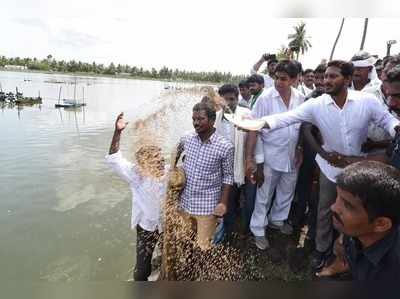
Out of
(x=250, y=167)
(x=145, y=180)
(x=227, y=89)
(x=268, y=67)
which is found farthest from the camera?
(x=268, y=67)

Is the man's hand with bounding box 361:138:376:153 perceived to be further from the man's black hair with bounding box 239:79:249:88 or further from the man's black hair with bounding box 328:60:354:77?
the man's black hair with bounding box 239:79:249:88

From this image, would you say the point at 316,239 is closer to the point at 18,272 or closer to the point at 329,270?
the point at 329,270

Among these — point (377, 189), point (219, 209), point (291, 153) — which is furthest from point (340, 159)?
point (377, 189)

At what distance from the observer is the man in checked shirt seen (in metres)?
2.89

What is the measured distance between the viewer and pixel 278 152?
131 inches

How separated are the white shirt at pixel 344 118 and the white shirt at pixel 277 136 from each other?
0.43m

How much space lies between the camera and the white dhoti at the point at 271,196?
11.3ft

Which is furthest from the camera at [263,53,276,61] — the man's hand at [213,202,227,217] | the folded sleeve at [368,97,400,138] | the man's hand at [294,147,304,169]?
the man's hand at [213,202,227,217]

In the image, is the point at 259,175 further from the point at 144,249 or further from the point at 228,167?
the point at 144,249

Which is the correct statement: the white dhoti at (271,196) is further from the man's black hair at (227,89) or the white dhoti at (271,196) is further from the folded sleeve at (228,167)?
the man's black hair at (227,89)

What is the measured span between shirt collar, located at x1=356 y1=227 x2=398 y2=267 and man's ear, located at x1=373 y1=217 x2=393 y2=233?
0.03 metres

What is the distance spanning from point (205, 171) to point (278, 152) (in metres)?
0.84

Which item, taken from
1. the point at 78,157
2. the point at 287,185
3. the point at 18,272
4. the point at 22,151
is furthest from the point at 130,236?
the point at 22,151

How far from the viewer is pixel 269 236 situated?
151 inches
